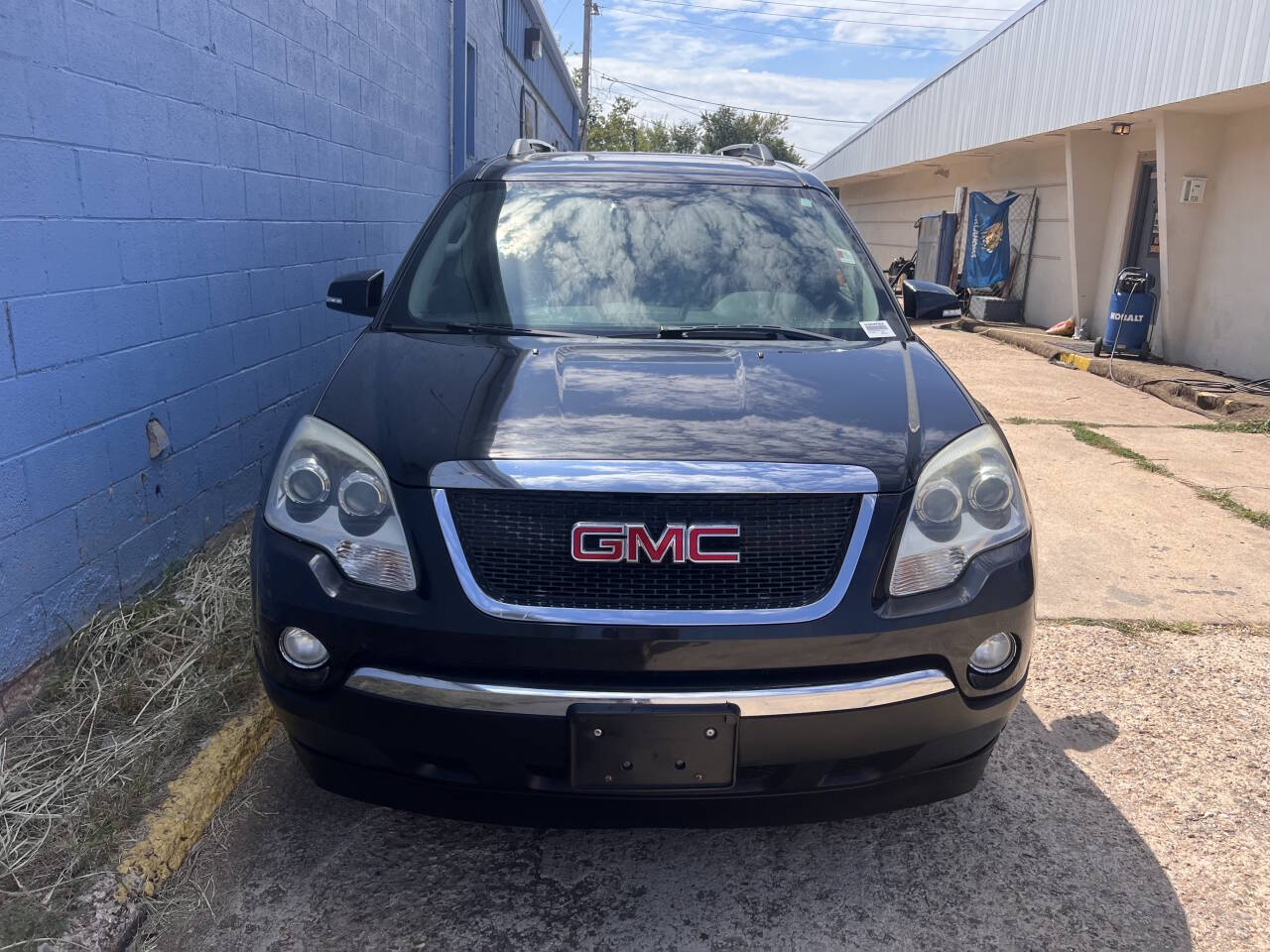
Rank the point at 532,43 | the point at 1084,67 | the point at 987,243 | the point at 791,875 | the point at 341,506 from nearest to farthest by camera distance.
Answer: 1. the point at 341,506
2. the point at 791,875
3. the point at 1084,67
4. the point at 532,43
5. the point at 987,243

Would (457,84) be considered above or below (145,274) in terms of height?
above

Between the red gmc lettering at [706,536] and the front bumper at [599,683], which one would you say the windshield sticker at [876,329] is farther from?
the red gmc lettering at [706,536]

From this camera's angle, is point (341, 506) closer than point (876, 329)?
Yes

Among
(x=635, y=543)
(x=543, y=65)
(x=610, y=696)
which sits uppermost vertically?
(x=543, y=65)

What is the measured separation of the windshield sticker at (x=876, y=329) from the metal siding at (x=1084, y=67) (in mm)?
7639

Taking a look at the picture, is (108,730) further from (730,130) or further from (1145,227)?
(730,130)

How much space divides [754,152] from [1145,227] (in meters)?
10.9

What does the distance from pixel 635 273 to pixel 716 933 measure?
197cm

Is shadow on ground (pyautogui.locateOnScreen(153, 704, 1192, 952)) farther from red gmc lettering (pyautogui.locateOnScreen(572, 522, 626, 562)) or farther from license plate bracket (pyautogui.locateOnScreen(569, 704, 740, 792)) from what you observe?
red gmc lettering (pyautogui.locateOnScreen(572, 522, 626, 562))

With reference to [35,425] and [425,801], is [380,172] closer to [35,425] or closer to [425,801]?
[35,425]

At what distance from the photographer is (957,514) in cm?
228

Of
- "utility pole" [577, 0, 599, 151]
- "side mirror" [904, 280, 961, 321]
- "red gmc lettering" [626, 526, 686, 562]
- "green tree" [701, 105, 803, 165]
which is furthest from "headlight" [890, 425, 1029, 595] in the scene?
"green tree" [701, 105, 803, 165]

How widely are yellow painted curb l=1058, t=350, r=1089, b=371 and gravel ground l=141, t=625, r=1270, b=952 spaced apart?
9747 millimetres

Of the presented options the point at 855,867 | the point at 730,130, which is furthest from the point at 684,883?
the point at 730,130
